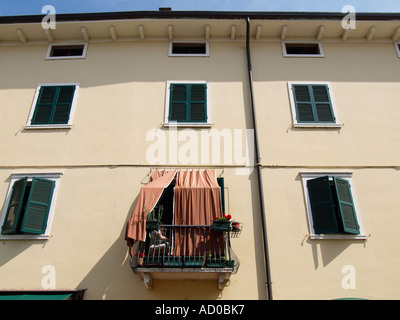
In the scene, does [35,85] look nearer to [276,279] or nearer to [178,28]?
[178,28]

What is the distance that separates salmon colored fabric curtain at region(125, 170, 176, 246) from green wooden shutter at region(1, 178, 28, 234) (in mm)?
2710

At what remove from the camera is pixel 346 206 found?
25.5 feet

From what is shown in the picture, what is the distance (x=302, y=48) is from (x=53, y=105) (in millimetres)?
7600

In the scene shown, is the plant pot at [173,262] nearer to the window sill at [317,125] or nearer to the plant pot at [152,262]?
the plant pot at [152,262]

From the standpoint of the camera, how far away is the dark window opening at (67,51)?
10.7 m

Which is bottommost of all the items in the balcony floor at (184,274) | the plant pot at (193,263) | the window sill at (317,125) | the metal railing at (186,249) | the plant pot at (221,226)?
the balcony floor at (184,274)

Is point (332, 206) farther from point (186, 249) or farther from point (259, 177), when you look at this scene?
point (186, 249)

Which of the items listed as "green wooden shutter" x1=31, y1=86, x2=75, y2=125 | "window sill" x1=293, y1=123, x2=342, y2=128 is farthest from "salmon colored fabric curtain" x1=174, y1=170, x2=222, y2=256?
"green wooden shutter" x1=31, y1=86, x2=75, y2=125

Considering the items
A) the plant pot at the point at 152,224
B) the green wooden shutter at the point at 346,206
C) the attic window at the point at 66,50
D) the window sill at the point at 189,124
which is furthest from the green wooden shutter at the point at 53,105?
the green wooden shutter at the point at 346,206

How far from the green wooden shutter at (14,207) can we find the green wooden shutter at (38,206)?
0.69ft

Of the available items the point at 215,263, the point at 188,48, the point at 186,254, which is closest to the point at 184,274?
the point at 186,254

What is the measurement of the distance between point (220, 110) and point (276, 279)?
4.55 meters

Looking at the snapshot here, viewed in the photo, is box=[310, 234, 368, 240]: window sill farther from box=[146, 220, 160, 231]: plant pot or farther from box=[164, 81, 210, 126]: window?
box=[164, 81, 210, 126]: window

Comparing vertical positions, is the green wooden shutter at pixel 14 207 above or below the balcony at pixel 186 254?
above
